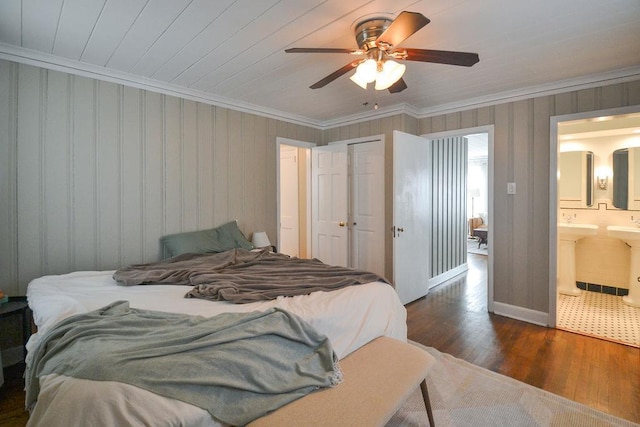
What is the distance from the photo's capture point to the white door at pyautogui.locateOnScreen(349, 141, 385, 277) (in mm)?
3975

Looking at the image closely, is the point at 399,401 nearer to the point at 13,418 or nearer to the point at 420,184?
the point at 13,418

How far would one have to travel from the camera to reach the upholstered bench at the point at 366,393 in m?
1.17

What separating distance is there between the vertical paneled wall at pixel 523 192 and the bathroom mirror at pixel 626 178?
178cm

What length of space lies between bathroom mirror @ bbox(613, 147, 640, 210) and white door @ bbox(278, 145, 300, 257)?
445 cm

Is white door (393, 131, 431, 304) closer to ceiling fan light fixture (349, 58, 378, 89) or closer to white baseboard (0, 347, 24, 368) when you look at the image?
ceiling fan light fixture (349, 58, 378, 89)

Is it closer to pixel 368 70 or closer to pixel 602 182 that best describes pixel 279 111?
pixel 368 70

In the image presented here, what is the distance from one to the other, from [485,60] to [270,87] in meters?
1.99

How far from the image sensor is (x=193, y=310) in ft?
5.45

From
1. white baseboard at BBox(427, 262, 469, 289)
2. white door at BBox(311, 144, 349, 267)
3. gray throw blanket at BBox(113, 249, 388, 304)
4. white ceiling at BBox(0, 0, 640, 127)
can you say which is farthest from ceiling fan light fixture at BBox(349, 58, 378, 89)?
white baseboard at BBox(427, 262, 469, 289)

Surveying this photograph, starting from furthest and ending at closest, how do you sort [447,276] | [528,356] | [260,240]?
1. [447,276]
2. [260,240]
3. [528,356]

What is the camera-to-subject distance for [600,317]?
11.0ft

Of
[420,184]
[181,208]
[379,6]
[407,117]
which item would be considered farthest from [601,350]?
[181,208]

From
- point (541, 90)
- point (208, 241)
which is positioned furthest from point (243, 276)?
point (541, 90)

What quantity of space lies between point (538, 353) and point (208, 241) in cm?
321
